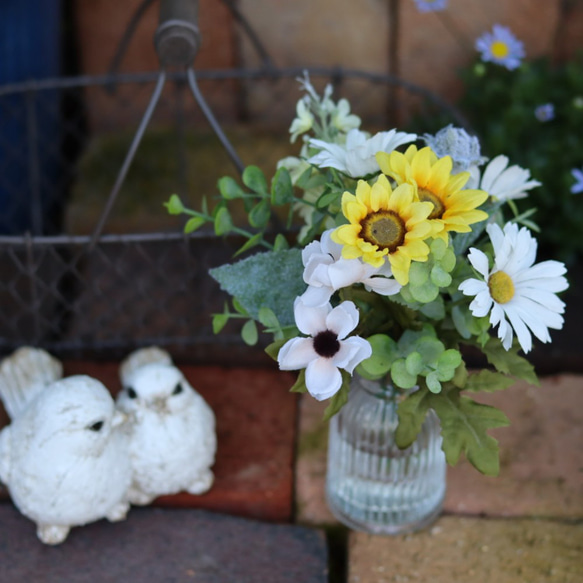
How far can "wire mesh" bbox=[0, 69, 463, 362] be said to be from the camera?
4.29 feet

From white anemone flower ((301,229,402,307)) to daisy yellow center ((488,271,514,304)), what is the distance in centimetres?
9

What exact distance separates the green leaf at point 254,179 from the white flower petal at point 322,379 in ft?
0.68

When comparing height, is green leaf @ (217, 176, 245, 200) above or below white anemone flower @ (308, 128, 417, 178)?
below

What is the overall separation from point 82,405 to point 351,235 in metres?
0.42

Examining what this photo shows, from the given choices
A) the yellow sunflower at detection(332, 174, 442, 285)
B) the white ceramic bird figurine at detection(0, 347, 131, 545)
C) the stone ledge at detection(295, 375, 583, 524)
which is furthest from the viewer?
the stone ledge at detection(295, 375, 583, 524)

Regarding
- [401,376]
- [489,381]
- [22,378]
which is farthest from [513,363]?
[22,378]

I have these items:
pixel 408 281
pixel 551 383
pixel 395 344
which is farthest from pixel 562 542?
pixel 408 281

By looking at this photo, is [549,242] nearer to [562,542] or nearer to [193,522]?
[562,542]

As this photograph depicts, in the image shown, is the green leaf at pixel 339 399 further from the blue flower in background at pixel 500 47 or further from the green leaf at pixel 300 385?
the blue flower in background at pixel 500 47

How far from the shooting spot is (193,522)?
106cm

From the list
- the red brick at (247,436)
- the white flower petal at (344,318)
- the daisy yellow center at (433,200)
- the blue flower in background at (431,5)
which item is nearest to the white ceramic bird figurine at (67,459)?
the red brick at (247,436)

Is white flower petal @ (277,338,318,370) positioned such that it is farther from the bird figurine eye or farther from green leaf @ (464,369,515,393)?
the bird figurine eye

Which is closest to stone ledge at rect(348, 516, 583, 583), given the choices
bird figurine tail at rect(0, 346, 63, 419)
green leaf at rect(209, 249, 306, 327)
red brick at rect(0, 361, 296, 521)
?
red brick at rect(0, 361, 296, 521)

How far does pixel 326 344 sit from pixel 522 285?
19 centimetres
